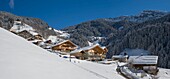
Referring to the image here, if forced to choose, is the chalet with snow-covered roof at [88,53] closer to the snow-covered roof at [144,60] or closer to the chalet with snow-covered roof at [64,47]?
the chalet with snow-covered roof at [64,47]

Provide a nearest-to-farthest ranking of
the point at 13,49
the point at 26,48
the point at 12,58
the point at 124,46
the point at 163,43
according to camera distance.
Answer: the point at 12,58
the point at 13,49
the point at 26,48
the point at 163,43
the point at 124,46

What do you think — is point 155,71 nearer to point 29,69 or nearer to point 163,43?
point 29,69

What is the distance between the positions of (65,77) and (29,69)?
2.77 ft

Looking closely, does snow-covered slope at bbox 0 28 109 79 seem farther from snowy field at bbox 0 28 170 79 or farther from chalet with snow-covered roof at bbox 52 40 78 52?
chalet with snow-covered roof at bbox 52 40 78 52

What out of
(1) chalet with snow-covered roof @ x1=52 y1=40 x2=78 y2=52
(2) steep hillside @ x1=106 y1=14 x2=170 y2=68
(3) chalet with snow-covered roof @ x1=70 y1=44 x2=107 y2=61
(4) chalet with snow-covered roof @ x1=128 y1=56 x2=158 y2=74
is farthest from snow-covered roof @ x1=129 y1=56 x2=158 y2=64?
(2) steep hillside @ x1=106 y1=14 x2=170 y2=68

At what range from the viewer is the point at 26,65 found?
5.27m

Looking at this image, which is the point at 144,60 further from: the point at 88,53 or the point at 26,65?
the point at 26,65

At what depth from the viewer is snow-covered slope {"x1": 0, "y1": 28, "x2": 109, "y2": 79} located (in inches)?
188

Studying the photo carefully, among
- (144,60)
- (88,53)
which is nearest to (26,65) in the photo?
(88,53)

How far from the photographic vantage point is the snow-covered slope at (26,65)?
477cm

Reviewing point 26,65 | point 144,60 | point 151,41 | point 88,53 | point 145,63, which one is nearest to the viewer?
point 26,65

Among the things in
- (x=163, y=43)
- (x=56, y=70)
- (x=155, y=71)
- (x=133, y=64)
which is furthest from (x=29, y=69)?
(x=163, y=43)

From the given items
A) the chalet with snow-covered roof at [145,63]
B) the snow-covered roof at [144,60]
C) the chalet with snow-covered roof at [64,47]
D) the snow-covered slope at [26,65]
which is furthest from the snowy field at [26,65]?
the chalet with snow-covered roof at [64,47]

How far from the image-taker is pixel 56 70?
563cm
